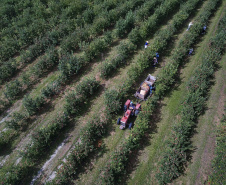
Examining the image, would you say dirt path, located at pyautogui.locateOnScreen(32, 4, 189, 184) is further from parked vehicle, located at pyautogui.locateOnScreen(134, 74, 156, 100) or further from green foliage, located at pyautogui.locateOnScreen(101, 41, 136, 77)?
parked vehicle, located at pyautogui.locateOnScreen(134, 74, 156, 100)

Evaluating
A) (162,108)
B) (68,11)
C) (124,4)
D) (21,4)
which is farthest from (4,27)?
(162,108)

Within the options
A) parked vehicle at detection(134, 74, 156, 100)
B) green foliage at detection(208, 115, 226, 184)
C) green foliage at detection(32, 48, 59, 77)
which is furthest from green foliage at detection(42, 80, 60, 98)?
green foliage at detection(208, 115, 226, 184)

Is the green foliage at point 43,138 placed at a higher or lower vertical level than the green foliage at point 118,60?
lower

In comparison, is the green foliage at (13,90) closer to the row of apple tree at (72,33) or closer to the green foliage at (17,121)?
the row of apple tree at (72,33)

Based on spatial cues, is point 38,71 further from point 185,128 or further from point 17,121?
point 185,128

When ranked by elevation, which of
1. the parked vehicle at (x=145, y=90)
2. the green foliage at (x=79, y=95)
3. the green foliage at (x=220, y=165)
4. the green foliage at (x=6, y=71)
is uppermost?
the green foliage at (x=6, y=71)

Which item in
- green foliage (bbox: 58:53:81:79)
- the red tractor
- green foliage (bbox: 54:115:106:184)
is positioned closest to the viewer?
green foliage (bbox: 54:115:106:184)

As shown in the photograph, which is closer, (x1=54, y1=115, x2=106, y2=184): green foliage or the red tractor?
(x1=54, y1=115, x2=106, y2=184): green foliage

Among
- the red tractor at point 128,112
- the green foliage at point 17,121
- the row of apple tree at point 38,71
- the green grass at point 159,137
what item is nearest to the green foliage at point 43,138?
the green foliage at point 17,121
